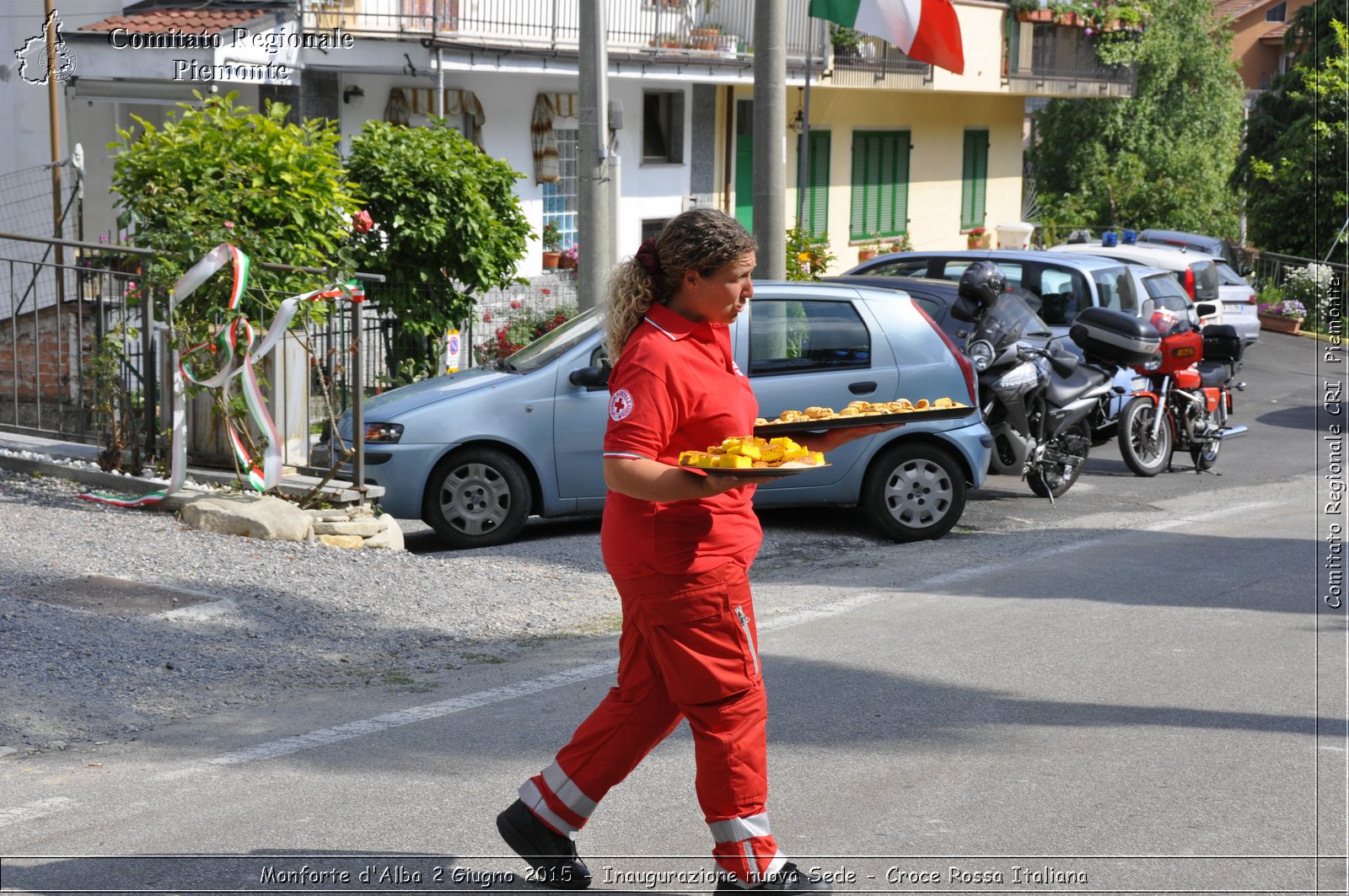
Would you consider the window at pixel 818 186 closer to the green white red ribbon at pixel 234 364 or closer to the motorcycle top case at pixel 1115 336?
the motorcycle top case at pixel 1115 336

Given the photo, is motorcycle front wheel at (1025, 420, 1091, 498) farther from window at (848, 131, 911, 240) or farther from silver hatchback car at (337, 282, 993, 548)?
window at (848, 131, 911, 240)

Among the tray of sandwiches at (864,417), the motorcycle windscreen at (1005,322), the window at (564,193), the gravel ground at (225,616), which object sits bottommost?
the gravel ground at (225,616)

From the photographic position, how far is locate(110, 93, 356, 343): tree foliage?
936cm

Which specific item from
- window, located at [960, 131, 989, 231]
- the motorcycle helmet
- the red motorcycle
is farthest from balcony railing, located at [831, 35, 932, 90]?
the motorcycle helmet

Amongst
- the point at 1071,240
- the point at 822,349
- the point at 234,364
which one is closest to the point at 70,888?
the point at 234,364

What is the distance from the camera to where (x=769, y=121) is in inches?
514

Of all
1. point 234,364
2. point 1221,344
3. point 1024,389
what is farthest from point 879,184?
point 234,364

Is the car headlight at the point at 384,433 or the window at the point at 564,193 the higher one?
the window at the point at 564,193

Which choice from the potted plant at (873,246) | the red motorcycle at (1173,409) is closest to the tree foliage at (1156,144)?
A: the potted plant at (873,246)

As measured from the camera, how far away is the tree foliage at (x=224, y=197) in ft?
30.7

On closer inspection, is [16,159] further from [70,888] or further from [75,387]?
[70,888]

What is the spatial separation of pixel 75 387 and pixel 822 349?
5.03 metres

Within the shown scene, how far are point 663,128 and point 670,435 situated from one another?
20255mm

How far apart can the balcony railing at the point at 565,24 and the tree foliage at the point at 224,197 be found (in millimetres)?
5211
